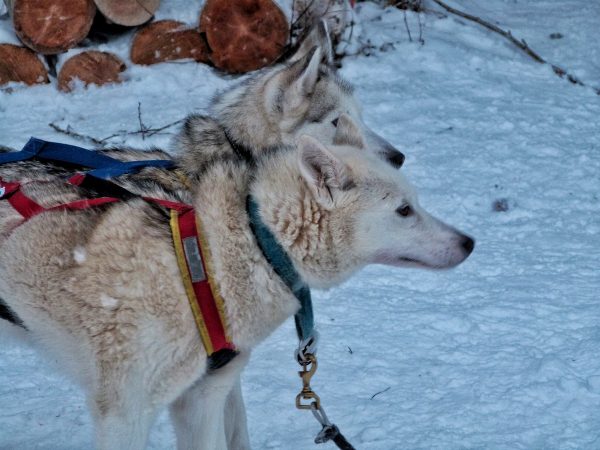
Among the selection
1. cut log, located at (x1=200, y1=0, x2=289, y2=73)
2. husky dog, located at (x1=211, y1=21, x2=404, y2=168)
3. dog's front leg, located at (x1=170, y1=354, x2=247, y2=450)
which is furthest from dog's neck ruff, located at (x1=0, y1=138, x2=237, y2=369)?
cut log, located at (x1=200, y1=0, x2=289, y2=73)

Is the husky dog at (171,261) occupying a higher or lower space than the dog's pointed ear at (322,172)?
lower

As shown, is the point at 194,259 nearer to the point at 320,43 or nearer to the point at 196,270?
the point at 196,270

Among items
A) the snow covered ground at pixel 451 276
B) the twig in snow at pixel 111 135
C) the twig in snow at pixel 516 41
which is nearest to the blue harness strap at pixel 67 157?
the snow covered ground at pixel 451 276

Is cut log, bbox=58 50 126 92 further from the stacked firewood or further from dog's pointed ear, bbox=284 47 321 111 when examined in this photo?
dog's pointed ear, bbox=284 47 321 111

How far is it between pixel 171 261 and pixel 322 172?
1.78 feet

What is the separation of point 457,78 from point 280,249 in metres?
5.48

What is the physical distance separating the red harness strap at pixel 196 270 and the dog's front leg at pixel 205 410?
24 cm

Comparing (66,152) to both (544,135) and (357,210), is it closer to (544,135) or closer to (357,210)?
(357,210)

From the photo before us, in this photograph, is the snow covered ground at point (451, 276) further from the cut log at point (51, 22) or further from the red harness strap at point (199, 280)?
the red harness strap at point (199, 280)

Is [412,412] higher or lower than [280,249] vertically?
lower

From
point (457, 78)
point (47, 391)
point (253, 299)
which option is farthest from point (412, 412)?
point (457, 78)

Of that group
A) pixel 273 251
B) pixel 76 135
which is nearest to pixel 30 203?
pixel 273 251

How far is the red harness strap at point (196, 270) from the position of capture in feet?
8.17

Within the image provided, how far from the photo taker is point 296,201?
258 cm
